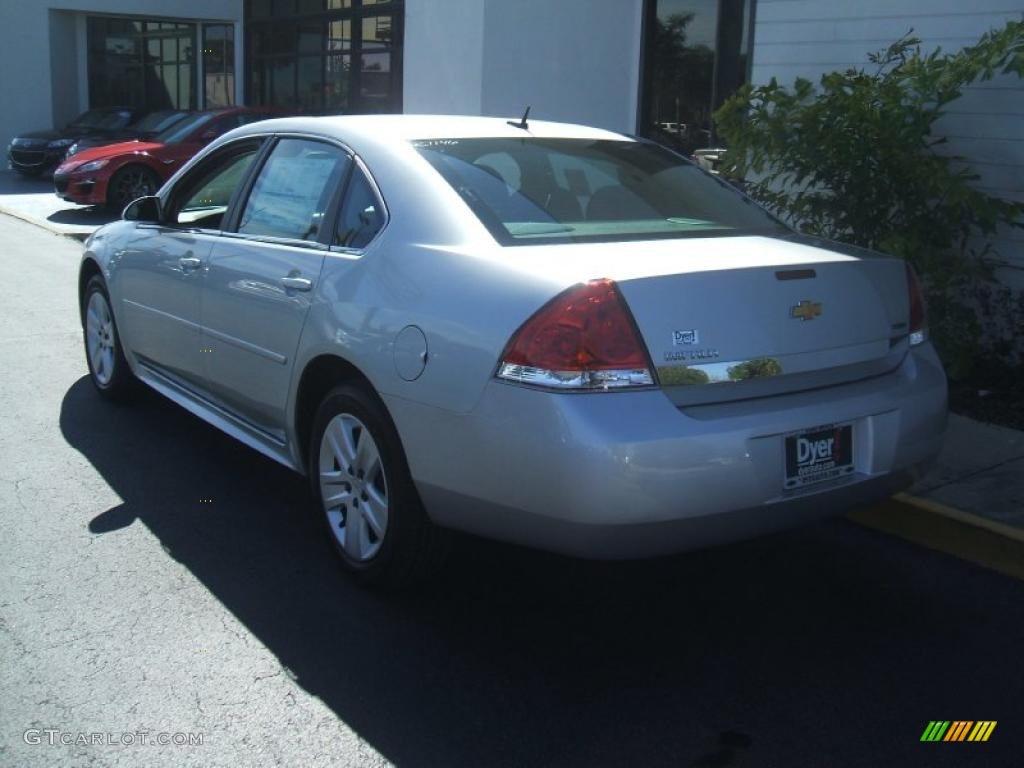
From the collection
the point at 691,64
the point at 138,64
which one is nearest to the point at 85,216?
the point at 691,64

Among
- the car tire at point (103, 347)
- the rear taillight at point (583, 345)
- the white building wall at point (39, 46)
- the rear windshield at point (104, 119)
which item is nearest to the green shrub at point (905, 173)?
the rear taillight at point (583, 345)

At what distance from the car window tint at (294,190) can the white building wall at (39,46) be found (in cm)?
2206

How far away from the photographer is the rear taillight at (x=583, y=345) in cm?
331

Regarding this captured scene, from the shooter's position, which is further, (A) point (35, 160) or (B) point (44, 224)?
(A) point (35, 160)

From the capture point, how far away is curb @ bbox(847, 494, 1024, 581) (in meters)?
4.47

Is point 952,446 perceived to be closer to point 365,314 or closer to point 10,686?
point 365,314

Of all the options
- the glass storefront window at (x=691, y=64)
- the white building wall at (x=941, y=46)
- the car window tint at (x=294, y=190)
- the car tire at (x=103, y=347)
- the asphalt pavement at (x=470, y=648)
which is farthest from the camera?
the glass storefront window at (x=691, y=64)

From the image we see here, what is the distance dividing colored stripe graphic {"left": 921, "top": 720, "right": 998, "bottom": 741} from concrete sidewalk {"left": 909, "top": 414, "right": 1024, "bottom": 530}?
1532 mm

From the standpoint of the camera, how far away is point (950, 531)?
184 inches

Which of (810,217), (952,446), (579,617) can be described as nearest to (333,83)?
(810,217)

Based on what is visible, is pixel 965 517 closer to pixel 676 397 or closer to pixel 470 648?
pixel 676 397

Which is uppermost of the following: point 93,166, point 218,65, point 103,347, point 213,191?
Answer: point 218,65

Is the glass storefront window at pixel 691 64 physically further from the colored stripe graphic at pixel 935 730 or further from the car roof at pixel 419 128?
the colored stripe graphic at pixel 935 730

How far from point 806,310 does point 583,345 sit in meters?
0.80
